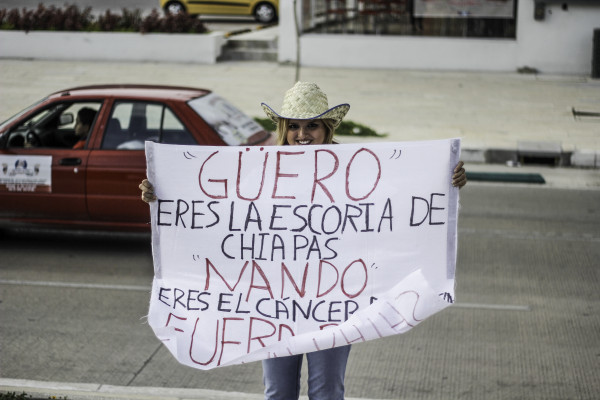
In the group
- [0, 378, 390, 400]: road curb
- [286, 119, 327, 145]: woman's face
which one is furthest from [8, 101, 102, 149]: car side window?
[286, 119, 327, 145]: woman's face

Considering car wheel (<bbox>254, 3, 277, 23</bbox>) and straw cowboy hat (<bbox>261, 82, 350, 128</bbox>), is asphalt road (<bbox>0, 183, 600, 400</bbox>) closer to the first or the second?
straw cowboy hat (<bbox>261, 82, 350, 128</bbox>)

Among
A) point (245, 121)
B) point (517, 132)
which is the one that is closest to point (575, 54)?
A: point (517, 132)

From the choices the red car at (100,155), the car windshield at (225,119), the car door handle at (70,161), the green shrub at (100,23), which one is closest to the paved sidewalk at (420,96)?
the green shrub at (100,23)

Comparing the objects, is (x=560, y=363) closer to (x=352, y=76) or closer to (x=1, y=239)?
(x=1, y=239)

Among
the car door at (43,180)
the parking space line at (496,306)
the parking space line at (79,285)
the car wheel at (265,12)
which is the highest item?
the car wheel at (265,12)

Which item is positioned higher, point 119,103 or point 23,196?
point 119,103

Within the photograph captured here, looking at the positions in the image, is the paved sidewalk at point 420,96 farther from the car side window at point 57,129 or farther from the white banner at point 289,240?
the white banner at point 289,240

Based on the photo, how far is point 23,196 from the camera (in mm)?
9258

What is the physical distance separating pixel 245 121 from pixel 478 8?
41.9 ft

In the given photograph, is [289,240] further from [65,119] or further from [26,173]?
[65,119]

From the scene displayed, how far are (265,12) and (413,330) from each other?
2249 centimetres

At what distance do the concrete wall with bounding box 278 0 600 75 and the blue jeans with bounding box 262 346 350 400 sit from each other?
18.1 m

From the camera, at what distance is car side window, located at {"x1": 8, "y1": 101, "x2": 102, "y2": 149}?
937 cm

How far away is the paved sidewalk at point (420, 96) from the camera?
1520 centimetres
